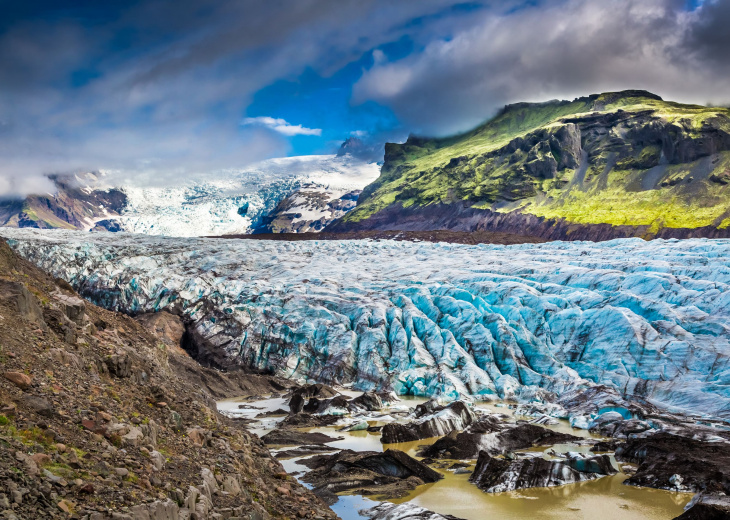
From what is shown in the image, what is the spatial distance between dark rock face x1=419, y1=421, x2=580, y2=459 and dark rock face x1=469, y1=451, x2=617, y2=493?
8.41 ft

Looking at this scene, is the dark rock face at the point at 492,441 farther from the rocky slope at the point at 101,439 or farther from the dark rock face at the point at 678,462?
the rocky slope at the point at 101,439

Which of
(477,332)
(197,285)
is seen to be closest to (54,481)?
(477,332)

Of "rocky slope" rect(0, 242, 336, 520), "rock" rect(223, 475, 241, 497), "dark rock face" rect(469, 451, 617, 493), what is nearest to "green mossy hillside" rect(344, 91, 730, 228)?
"dark rock face" rect(469, 451, 617, 493)

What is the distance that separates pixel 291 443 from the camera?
25656 millimetres

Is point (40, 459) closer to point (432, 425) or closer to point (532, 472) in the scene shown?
point (532, 472)

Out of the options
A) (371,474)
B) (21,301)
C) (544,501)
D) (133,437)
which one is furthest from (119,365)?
(544,501)

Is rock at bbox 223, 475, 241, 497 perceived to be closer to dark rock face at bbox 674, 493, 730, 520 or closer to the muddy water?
the muddy water

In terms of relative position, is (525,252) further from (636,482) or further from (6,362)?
(6,362)

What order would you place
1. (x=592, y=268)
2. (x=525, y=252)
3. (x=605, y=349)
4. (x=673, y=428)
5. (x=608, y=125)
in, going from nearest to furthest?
(x=673, y=428) < (x=605, y=349) < (x=592, y=268) < (x=525, y=252) < (x=608, y=125)

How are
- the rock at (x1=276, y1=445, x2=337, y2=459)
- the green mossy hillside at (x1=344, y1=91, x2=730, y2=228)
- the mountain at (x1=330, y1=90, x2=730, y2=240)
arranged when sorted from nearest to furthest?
the rock at (x1=276, y1=445, x2=337, y2=459), the mountain at (x1=330, y1=90, x2=730, y2=240), the green mossy hillside at (x1=344, y1=91, x2=730, y2=228)

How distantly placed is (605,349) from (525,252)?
91.5 feet

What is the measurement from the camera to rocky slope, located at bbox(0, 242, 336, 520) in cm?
781

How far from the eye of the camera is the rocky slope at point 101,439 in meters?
7.81

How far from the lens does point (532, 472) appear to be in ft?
67.3
